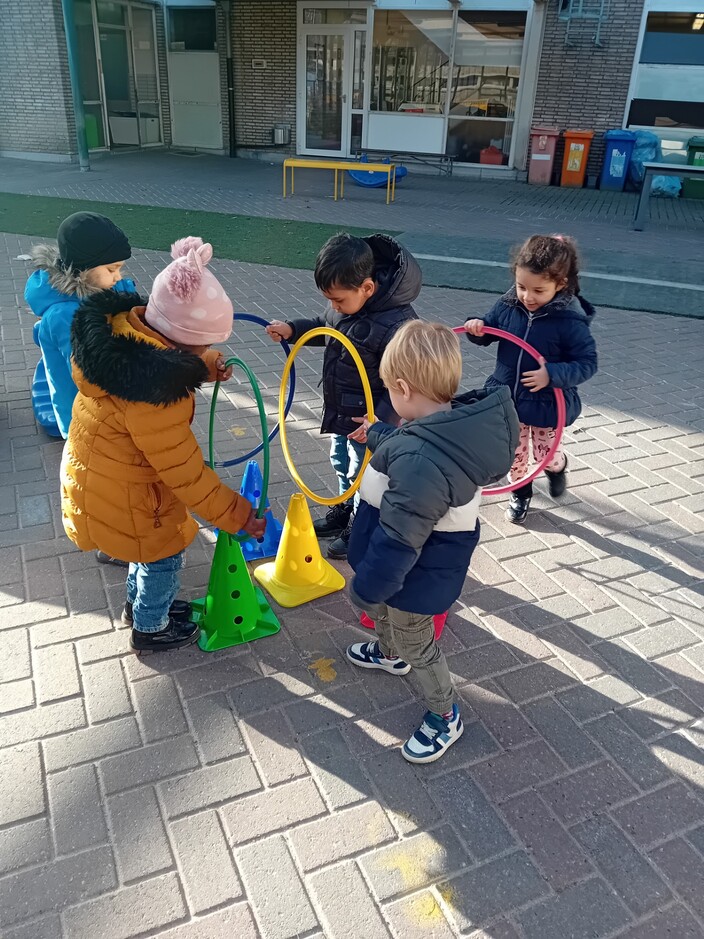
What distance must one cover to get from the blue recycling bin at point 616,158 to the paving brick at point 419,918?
1832 cm

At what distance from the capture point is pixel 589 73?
17422 millimetres

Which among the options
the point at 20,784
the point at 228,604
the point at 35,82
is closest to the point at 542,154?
the point at 35,82

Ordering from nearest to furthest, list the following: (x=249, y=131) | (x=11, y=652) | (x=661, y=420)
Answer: (x=11, y=652)
(x=661, y=420)
(x=249, y=131)

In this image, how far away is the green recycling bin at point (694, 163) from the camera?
16734mm

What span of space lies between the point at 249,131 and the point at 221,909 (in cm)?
2246

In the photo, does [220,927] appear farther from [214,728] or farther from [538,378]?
[538,378]

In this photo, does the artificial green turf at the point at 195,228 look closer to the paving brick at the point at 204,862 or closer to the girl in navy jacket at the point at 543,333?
the girl in navy jacket at the point at 543,333

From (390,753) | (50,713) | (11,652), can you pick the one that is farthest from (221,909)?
(11,652)

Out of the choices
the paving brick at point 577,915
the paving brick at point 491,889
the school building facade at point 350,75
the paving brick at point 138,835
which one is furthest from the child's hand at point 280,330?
the school building facade at point 350,75

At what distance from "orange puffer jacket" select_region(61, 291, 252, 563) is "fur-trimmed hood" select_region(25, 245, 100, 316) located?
120cm

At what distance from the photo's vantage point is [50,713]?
2922 mm

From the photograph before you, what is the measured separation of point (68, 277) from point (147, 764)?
97.0 inches

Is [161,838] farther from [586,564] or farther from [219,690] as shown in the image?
[586,564]

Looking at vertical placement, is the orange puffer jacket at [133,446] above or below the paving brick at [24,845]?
above
